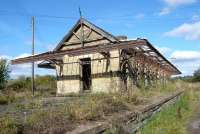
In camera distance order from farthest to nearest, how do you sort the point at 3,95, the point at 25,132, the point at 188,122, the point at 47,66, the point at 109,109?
the point at 47,66, the point at 3,95, the point at 188,122, the point at 109,109, the point at 25,132

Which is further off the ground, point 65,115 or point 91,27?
point 91,27

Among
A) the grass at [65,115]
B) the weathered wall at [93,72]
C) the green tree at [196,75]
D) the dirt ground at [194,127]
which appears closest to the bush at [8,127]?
the grass at [65,115]

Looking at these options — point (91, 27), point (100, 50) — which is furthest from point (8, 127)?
point (91, 27)

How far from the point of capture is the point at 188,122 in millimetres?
13539

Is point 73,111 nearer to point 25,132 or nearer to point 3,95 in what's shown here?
point 25,132

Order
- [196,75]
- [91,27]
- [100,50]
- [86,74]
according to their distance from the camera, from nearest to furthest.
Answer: [100,50] → [91,27] → [86,74] → [196,75]

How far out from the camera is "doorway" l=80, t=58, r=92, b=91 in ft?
82.2

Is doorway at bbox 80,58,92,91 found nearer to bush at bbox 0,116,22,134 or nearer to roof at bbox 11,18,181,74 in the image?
roof at bbox 11,18,181,74

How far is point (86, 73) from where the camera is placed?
2631 centimetres

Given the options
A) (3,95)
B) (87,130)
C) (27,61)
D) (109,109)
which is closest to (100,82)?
(27,61)

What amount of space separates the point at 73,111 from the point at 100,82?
53.5 feet

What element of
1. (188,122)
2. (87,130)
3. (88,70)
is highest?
(88,70)

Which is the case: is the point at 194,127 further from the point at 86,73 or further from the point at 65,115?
the point at 86,73

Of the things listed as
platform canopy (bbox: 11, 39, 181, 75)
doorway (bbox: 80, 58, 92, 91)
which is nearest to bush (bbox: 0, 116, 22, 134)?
platform canopy (bbox: 11, 39, 181, 75)
